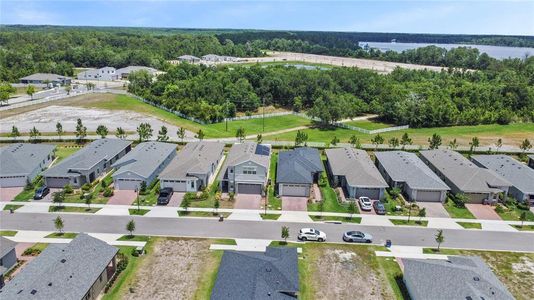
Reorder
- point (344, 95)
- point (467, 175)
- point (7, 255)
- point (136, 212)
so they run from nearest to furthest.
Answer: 1. point (7, 255)
2. point (136, 212)
3. point (467, 175)
4. point (344, 95)

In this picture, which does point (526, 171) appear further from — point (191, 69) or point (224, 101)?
point (191, 69)

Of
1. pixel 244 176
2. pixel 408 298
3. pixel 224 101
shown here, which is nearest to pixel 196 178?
pixel 244 176

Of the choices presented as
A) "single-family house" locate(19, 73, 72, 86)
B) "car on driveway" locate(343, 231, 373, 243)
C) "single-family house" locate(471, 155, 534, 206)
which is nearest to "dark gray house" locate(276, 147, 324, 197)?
"car on driveway" locate(343, 231, 373, 243)

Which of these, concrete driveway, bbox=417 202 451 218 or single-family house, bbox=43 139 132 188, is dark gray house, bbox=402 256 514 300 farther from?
single-family house, bbox=43 139 132 188

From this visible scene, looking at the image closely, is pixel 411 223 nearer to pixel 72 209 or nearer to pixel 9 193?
pixel 72 209

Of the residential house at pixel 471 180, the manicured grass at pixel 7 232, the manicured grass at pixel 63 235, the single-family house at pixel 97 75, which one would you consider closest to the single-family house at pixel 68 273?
the manicured grass at pixel 63 235

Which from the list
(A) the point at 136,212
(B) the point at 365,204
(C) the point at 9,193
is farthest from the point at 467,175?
(C) the point at 9,193

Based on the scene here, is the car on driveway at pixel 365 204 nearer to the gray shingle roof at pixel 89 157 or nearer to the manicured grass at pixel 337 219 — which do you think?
the manicured grass at pixel 337 219
